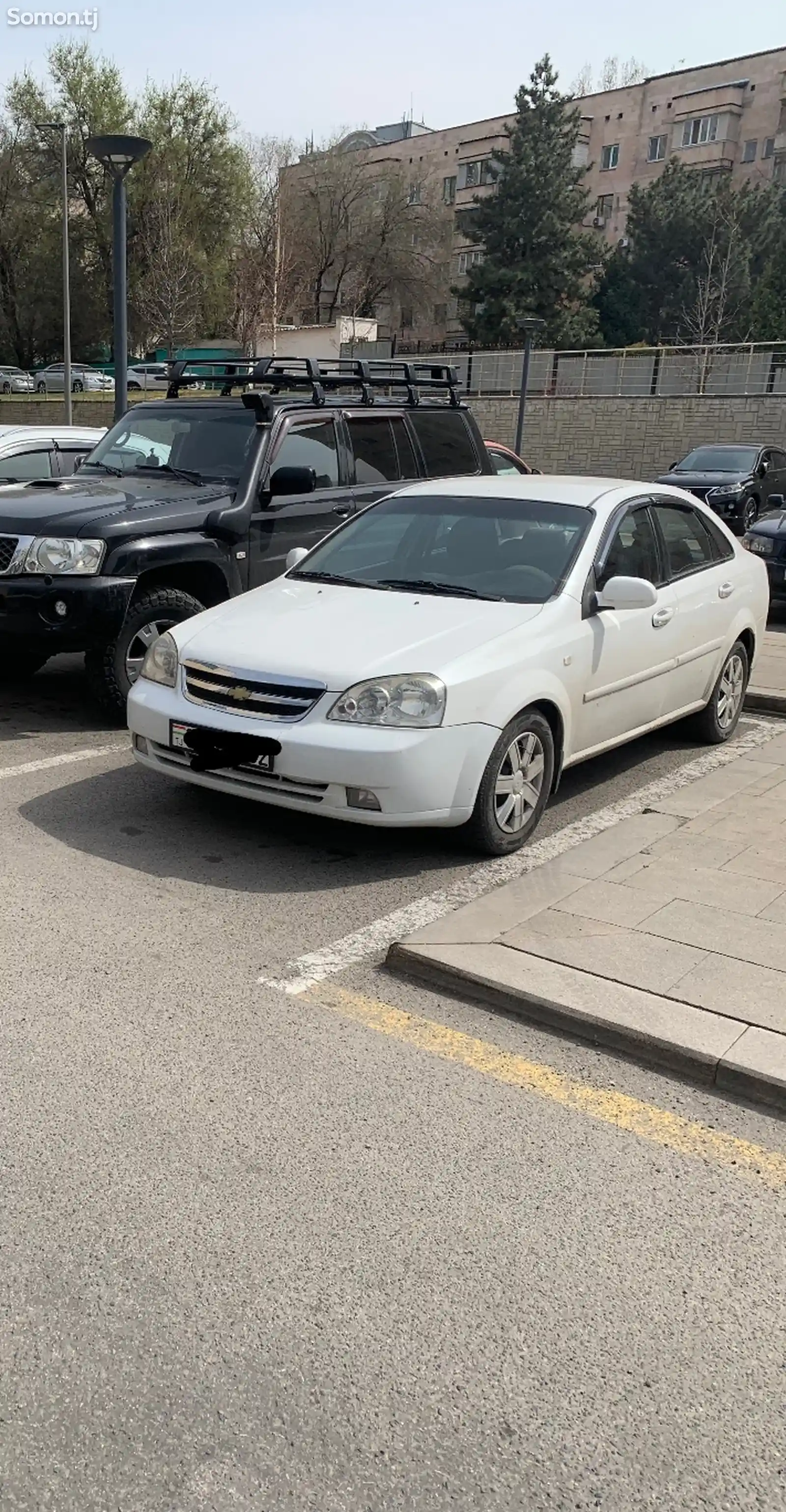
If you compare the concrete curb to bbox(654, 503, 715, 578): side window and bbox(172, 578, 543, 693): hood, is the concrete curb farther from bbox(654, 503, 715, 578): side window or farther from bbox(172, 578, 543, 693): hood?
bbox(654, 503, 715, 578): side window

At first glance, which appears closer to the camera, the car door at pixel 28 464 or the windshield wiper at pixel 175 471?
the windshield wiper at pixel 175 471

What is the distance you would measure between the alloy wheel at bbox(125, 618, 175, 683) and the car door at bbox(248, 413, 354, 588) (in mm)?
770

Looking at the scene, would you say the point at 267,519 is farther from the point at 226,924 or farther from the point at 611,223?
the point at 611,223

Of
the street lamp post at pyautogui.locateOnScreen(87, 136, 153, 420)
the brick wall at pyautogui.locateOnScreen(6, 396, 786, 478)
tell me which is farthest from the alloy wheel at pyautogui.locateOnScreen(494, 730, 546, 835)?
the brick wall at pyautogui.locateOnScreen(6, 396, 786, 478)

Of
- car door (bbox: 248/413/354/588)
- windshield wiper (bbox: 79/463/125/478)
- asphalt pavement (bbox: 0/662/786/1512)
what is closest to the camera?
asphalt pavement (bbox: 0/662/786/1512)

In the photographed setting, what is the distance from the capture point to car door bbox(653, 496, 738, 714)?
21.5 feet

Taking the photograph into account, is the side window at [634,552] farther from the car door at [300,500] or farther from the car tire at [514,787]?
the car door at [300,500]

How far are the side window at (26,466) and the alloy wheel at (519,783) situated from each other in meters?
6.26

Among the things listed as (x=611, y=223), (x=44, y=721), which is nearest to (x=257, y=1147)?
(x=44, y=721)

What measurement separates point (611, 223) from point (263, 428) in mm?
72424

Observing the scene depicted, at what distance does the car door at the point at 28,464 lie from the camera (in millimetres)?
10094

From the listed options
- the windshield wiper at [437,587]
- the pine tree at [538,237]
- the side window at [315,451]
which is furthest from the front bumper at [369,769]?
the pine tree at [538,237]

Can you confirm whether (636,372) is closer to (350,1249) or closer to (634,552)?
(634,552)

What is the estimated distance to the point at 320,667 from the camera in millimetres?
5020
